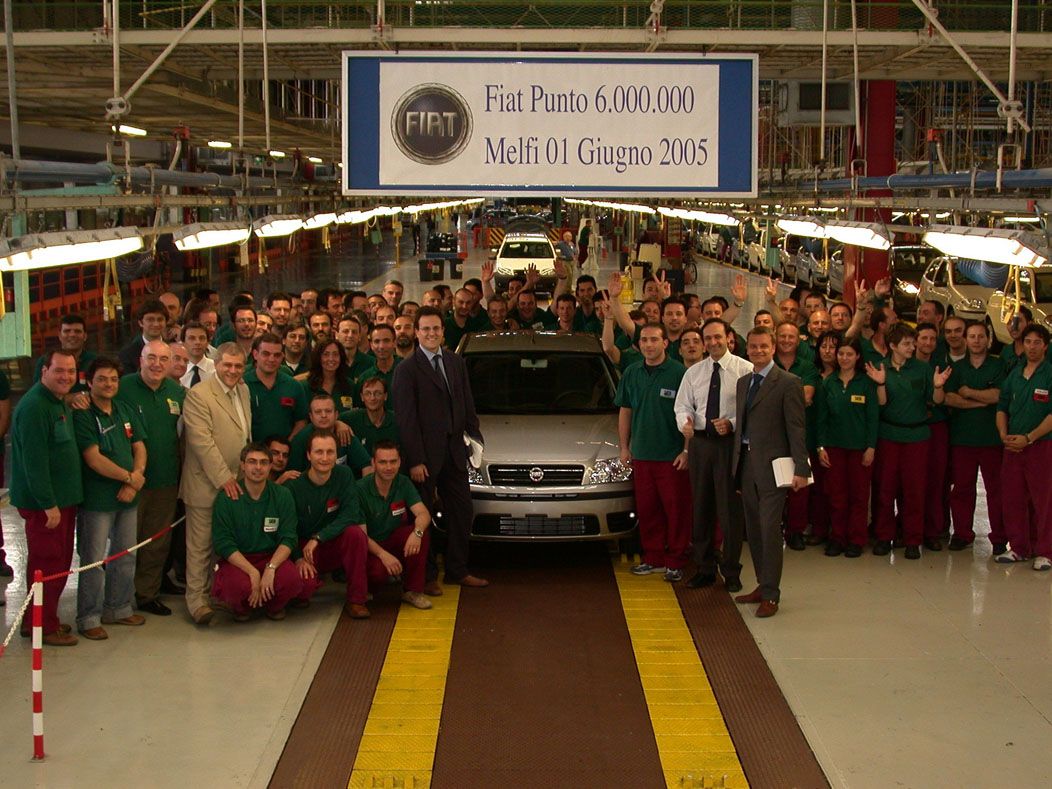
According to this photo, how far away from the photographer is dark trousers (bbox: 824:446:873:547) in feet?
29.6

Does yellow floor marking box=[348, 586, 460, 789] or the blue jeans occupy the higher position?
the blue jeans

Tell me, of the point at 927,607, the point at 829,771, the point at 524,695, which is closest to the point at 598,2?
the point at 927,607

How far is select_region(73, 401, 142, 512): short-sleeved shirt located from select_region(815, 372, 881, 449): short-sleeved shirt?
475 cm

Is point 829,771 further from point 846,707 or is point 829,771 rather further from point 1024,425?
point 1024,425

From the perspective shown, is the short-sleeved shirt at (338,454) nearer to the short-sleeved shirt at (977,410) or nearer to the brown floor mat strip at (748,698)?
the brown floor mat strip at (748,698)

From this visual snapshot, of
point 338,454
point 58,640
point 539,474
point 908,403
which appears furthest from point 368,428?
point 908,403

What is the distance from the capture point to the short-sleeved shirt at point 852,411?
8.85 metres

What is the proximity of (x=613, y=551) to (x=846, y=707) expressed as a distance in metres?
3.29

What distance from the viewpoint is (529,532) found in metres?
8.69

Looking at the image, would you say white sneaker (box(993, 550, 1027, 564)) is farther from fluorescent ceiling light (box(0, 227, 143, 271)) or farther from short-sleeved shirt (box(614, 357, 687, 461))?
fluorescent ceiling light (box(0, 227, 143, 271))

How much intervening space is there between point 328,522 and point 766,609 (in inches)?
109

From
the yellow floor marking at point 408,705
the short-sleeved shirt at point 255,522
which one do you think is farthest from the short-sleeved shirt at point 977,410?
the short-sleeved shirt at point 255,522

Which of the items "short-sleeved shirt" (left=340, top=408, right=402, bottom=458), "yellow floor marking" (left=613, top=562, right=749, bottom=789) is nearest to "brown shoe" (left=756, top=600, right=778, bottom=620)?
"yellow floor marking" (left=613, top=562, right=749, bottom=789)

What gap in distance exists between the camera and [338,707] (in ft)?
21.2
